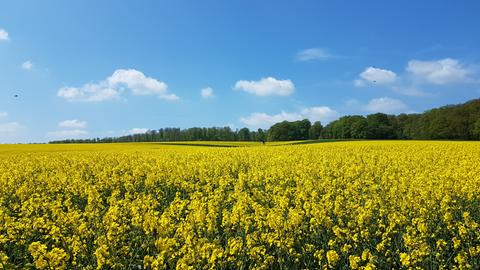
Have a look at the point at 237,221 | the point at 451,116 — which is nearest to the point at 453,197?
the point at 237,221

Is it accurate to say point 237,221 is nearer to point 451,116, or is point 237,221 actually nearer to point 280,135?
point 451,116

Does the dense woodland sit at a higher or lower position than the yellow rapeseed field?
higher

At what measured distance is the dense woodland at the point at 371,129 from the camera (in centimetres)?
7194

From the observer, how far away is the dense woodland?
71.9 meters

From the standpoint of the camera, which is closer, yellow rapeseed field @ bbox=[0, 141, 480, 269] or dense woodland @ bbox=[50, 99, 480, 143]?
yellow rapeseed field @ bbox=[0, 141, 480, 269]

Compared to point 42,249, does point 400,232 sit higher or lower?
lower

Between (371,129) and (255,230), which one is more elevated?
(371,129)

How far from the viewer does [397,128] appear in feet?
305

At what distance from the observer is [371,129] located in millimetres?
85250

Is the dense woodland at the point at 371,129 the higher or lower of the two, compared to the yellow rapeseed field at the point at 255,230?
higher

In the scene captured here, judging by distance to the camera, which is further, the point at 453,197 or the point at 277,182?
the point at 277,182

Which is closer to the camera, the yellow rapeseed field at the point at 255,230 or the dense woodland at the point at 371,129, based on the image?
the yellow rapeseed field at the point at 255,230

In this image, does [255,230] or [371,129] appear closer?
[255,230]

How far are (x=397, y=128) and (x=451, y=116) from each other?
1905cm
